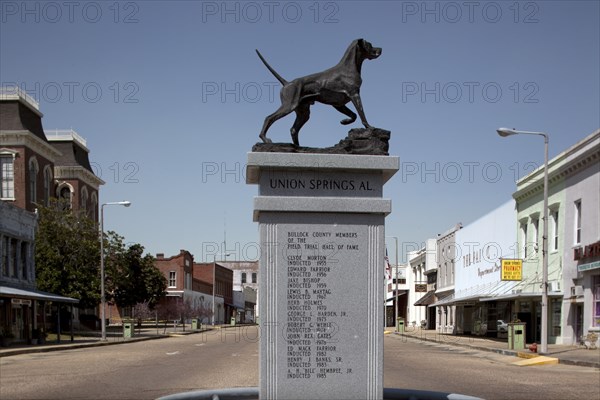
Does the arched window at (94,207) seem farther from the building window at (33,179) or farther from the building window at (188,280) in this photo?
the building window at (188,280)

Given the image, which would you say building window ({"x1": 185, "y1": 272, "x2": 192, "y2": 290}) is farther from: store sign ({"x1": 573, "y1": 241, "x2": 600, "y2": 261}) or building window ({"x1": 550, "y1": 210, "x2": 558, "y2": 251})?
store sign ({"x1": 573, "y1": 241, "x2": 600, "y2": 261})

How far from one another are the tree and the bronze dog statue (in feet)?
133

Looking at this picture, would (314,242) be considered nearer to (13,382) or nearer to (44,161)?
(13,382)

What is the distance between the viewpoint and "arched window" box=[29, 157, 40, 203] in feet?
182

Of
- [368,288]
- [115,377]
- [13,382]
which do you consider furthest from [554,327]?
[368,288]

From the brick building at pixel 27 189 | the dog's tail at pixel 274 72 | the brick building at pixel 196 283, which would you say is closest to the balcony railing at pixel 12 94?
the brick building at pixel 27 189

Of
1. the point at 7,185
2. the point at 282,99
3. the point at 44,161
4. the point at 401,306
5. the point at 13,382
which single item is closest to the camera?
the point at 282,99

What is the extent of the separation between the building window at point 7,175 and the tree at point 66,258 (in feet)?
25.9

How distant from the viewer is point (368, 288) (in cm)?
777

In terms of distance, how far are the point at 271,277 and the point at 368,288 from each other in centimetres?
109

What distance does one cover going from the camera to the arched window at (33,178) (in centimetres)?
5544

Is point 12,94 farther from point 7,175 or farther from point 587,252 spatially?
point 587,252

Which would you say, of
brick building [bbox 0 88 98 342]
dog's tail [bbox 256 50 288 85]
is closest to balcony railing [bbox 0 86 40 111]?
brick building [bbox 0 88 98 342]

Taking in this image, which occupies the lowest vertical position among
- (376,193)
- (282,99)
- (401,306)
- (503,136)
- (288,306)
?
(401,306)
